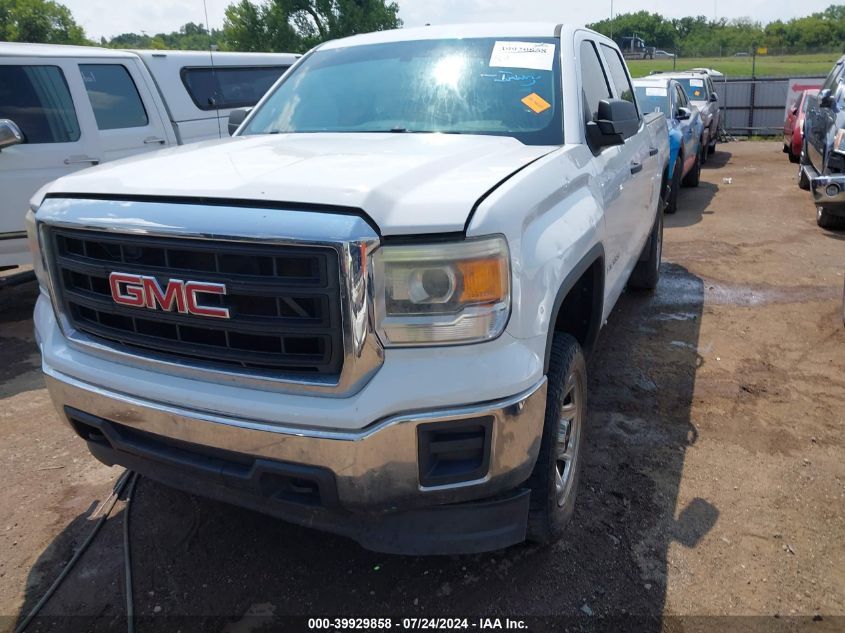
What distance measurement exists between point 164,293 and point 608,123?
2.08 metres

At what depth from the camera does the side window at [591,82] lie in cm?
338

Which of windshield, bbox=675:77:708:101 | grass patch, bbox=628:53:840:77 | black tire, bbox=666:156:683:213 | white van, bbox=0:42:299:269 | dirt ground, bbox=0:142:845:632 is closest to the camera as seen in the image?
dirt ground, bbox=0:142:845:632

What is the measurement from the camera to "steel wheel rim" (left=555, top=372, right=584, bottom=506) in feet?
8.91

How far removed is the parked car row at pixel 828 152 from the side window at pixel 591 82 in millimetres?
4369

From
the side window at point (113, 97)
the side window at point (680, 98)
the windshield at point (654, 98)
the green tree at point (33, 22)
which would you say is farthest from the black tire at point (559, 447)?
the green tree at point (33, 22)

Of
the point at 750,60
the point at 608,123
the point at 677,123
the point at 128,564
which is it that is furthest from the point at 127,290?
the point at 750,60

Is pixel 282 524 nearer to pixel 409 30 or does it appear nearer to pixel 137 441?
pixel 137 441

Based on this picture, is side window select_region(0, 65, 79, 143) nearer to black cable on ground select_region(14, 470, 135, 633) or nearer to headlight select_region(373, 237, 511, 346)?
black cable on ground select_region(14, 470, 135, 633)

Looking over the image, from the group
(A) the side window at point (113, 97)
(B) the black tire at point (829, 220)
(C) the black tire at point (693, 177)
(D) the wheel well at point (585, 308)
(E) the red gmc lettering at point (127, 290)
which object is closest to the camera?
(E) the red gmc lettering at point (127, 290)

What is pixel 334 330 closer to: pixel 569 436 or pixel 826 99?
pixel 569 436

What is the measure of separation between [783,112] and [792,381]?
762 inches

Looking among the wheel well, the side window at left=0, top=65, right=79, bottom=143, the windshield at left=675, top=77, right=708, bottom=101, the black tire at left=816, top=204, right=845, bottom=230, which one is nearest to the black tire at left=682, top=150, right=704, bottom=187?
the windshield at left=675, top=77, right=708, bottom=101

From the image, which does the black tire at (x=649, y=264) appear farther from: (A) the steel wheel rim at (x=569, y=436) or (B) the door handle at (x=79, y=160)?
(B) the door handle at (x=79, y=160)

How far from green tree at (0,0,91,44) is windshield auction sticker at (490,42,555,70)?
47.8 metres
